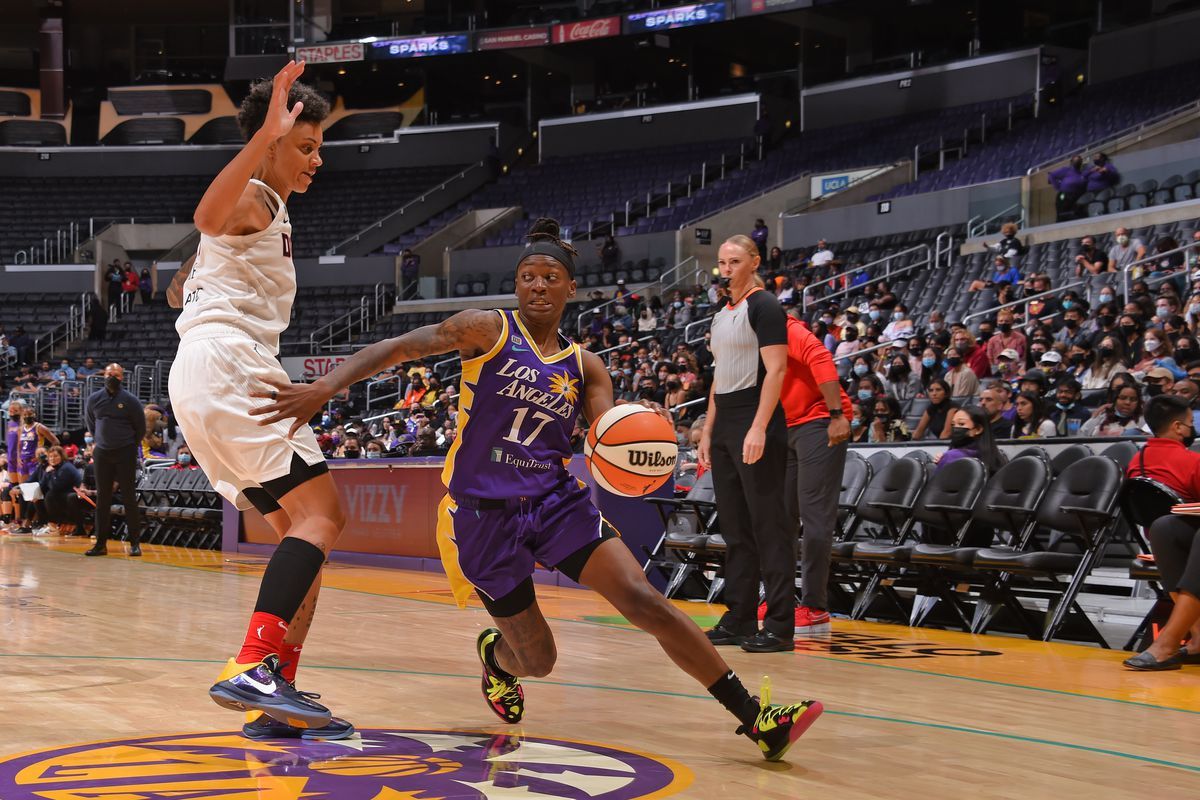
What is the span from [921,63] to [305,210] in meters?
16.4

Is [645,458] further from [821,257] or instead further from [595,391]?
[821,257]

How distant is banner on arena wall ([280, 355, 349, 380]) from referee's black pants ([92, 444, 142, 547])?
13426 millimetres

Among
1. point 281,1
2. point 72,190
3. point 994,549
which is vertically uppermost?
point 281,1

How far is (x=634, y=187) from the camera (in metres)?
31.1

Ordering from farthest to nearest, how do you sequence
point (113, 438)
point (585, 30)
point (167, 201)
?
1. point (167, 201)
2. point (585, 30)
3. point (113, 438)

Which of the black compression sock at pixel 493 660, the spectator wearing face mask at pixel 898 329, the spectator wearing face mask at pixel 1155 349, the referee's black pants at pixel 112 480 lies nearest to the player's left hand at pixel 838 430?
the black compression sock at pixel 493 660

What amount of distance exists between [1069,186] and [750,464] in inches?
632

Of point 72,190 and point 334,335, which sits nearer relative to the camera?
point 334,335

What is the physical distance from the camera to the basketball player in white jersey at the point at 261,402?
3.38 meters

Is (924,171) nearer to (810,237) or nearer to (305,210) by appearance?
(810,237)

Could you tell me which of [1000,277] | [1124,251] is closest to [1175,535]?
[1124,251]

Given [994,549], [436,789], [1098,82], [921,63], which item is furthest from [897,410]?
[921,63]

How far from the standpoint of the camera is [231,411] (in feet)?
11.5

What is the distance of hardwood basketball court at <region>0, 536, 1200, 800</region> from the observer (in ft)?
9.70
